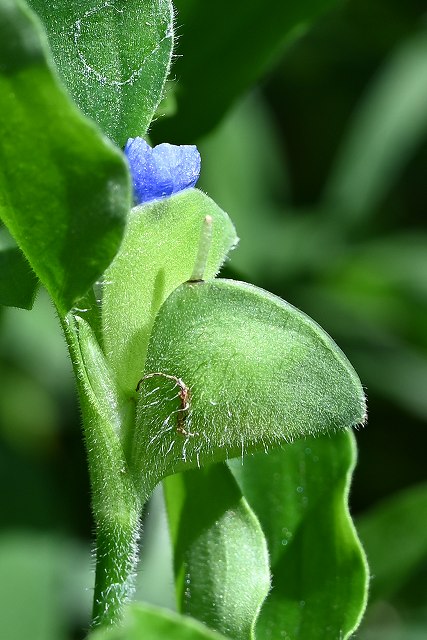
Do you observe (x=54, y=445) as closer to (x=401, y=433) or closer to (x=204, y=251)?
(x=401, y=433)

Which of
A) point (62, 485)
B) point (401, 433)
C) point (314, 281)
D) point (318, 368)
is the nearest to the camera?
point (318, 368)

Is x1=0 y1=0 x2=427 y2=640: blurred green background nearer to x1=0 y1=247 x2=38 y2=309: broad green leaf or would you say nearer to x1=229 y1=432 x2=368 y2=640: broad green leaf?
x1=229 y1=432 x2=368 y2=640: broad green leaf

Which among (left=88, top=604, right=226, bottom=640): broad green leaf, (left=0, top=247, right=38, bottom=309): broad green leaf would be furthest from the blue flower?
(left=88, top=604, right=226, bottom=640): broad green leaf

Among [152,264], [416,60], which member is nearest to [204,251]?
[152,264]

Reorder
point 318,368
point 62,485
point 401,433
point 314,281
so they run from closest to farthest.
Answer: point 318,368
point 62,485
point 401,433
point 314,281

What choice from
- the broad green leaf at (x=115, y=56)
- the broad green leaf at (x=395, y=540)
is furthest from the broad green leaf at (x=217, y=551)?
the broad green leaf at (x=395, y=540)

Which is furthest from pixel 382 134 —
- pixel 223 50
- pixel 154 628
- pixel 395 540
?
pixel 154 628
